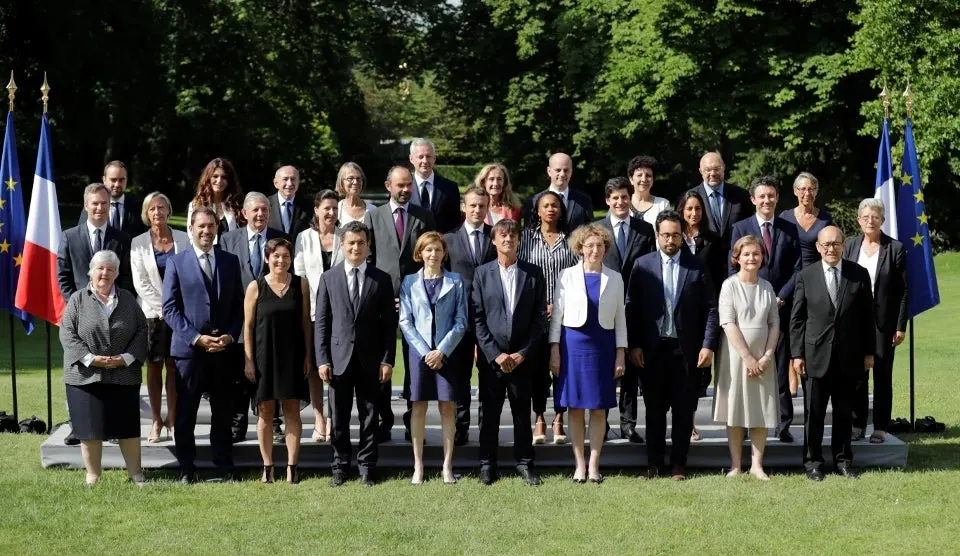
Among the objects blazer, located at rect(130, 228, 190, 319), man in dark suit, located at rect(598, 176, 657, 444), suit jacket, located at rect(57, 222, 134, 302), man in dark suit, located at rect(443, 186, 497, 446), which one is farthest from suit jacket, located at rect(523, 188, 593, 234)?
suit jacket, located at rect(57, 222, 134, 302)

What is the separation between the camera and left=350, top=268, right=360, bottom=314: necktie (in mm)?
9060

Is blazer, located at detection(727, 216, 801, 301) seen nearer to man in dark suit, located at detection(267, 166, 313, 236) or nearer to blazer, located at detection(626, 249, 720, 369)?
blazer, located at detection(626, 249, 720, 369)

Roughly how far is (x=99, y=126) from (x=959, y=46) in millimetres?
20280

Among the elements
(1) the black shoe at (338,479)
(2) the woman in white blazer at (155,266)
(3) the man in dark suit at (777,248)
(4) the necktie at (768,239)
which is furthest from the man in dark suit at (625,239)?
(2) the woman in white blazer at (155,266)

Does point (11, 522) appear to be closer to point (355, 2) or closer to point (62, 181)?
point (355, 2)

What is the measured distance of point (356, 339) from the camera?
9062 mm

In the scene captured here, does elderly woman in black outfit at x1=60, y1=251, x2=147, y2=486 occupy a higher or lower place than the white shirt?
lower

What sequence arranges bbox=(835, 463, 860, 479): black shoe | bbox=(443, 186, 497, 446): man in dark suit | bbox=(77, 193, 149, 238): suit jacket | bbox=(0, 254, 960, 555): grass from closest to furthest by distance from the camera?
bbox=(0, 254, 960, 555): grass, bbox=(835, 463, 860, 479): black shoe, bbox=(443, 186, 497, 446): man in dark suit, bbox=(77, 193, 149, 238): suit jacket

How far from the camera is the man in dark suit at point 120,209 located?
10.3 metres

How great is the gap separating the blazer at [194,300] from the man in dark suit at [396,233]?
1.19 metres

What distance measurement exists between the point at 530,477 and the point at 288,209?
122 inches

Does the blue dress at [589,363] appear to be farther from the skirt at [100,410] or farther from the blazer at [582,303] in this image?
the skirt at [100,410]

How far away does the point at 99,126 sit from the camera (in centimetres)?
3072

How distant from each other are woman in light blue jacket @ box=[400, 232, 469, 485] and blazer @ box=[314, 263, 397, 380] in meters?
0.17
